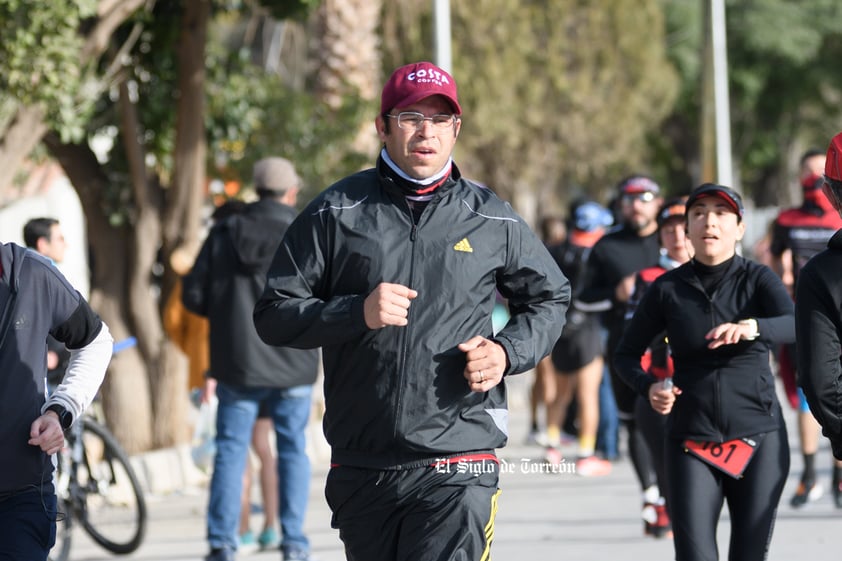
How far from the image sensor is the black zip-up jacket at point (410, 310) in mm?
4473

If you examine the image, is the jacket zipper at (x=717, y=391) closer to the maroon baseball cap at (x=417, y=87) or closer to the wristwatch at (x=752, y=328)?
the wristwatch at (x=752, y=328)

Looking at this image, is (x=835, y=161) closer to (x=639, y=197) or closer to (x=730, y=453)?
(x=730, y=453)

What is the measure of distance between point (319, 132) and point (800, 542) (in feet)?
24.3

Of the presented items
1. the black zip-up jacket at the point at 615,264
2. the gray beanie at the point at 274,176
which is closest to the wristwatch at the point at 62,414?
the gray beanie at the point at 274,176

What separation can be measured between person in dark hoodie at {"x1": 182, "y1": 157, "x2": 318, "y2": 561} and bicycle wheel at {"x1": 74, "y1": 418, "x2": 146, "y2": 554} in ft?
2.91

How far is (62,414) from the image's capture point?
15.6ft

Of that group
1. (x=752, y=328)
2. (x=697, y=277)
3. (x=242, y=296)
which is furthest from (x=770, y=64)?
(x=752, y=328)

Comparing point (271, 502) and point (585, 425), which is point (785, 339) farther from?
point (585, 425)

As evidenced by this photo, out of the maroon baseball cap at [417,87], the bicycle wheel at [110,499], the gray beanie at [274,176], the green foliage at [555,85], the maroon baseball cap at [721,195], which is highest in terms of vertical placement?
the green foliage at [555,85]

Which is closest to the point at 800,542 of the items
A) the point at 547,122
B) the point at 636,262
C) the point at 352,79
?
the point at 636,262

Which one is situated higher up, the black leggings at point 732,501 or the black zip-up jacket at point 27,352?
the black zip-up jacket at point 27,352

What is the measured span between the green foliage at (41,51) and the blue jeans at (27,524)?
5.40 metres

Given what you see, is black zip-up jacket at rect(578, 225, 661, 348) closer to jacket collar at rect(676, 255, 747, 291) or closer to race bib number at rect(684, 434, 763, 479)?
jacket collar at rect(676, 255, 747, 291)

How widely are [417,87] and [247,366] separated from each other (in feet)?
12.5
